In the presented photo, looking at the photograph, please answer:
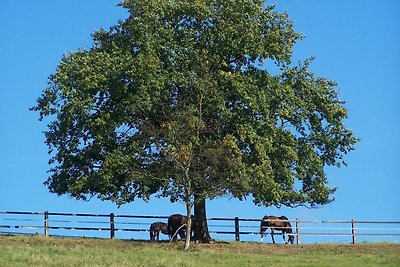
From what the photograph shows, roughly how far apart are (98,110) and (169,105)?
3.65 m

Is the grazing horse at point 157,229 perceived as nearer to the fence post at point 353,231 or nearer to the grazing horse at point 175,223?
the grazing horse at point 175,223

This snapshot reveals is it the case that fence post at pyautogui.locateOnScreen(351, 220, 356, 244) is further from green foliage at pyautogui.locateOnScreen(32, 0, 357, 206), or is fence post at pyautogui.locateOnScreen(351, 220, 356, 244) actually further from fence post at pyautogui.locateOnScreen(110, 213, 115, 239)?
fence post at pyautogui.locateOnScreen(110, 213, 115, 239)

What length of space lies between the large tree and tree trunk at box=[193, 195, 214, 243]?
6 centimetres

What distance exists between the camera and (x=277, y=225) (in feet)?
136

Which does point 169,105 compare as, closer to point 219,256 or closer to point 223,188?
point 223,188

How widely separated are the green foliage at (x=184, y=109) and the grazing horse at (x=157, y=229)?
5.35 meters

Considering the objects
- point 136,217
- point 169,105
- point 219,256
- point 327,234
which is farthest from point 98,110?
point 327,234

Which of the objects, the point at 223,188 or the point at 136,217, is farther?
the point at 136,217

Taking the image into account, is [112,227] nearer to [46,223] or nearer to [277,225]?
[46,223]

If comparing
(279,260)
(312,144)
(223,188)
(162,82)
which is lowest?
(279,260)

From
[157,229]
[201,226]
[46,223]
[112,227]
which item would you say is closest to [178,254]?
[201,226]

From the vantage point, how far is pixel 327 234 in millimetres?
39938

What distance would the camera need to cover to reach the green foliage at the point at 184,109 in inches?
1374

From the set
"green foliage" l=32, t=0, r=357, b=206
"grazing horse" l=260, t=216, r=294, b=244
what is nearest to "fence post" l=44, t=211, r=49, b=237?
"green foliage" l=32, t=0, r=357, b=206
